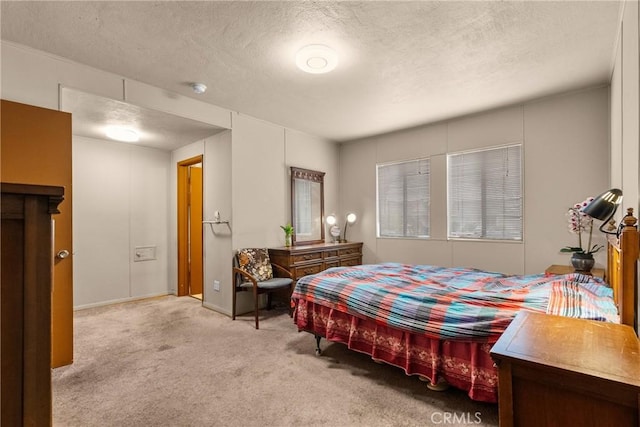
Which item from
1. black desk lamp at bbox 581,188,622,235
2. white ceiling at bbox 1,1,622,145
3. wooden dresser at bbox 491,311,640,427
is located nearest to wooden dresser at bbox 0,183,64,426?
wooden dresser at bbox 491,311,640,427

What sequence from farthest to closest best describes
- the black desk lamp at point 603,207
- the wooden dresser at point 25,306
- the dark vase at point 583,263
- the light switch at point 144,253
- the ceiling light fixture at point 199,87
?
the light switch at point 144,253, the ceiling light fixture at point 199,87, the dark vase at point 583,263, the black desk lamp at point 603,207, the wooden dresser at point 25,306

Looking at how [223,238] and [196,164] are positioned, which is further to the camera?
[196,164]

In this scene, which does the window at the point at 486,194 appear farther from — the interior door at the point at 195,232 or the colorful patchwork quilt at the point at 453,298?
the interior door at the point at 195,232

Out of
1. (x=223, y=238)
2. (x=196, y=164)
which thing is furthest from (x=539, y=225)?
(x=196, y=164)

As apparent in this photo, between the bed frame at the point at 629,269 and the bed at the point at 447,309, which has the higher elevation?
the bed frame at the point at 629,269

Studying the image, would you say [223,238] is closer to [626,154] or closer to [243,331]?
[243,331]

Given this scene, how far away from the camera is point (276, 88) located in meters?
3.32

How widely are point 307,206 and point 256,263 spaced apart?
1.45 metres

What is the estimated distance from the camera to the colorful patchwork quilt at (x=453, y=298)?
5.86ft

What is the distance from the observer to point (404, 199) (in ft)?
16.1

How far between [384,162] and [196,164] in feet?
10.4

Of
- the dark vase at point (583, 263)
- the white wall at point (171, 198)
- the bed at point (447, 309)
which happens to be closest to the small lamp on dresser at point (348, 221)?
the white wall at point (171, 198)

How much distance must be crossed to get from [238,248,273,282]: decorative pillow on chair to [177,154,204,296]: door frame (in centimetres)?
161

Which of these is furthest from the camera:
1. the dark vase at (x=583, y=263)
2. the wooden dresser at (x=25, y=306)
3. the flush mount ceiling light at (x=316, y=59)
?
the dark vase at (x=583, y=263)
